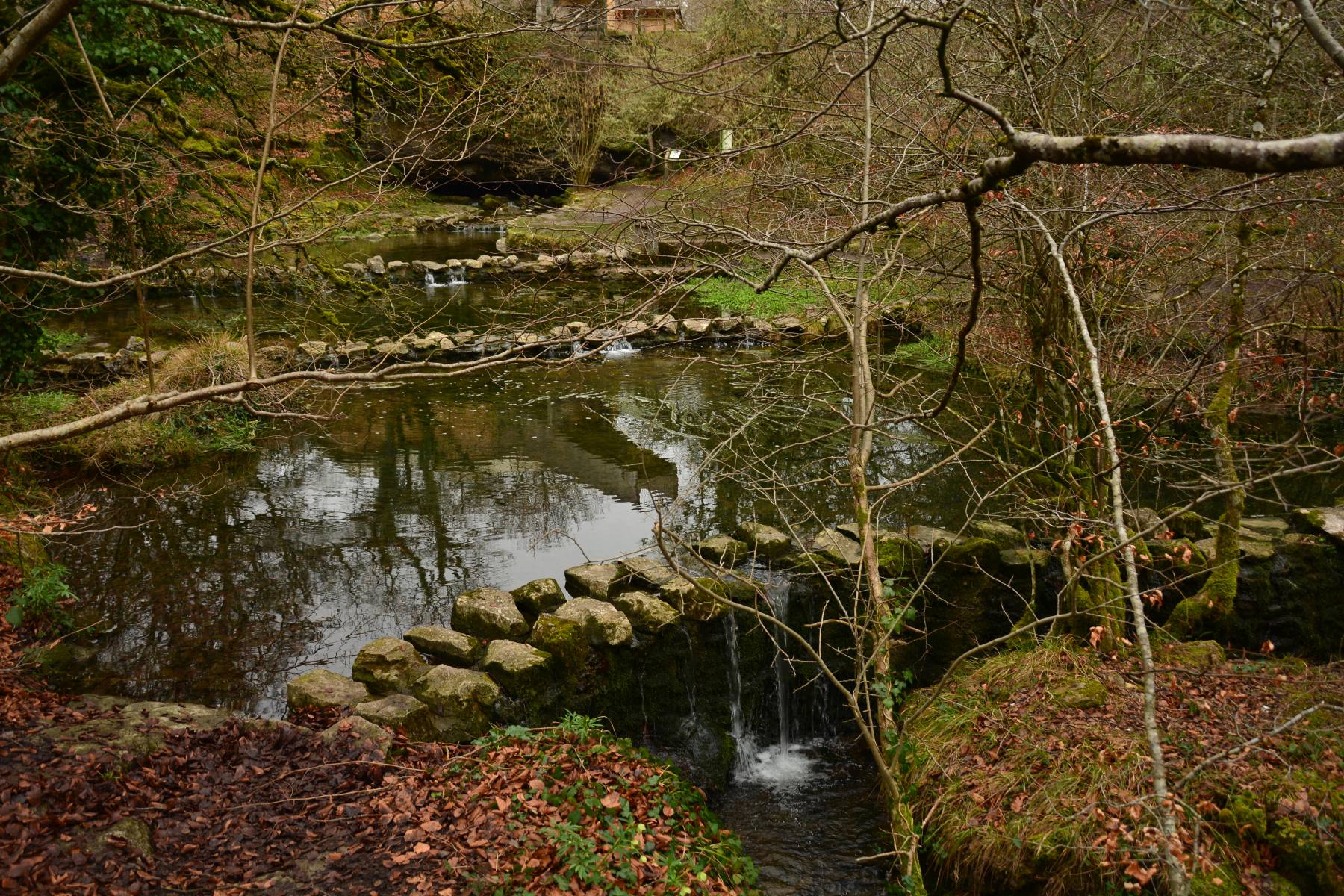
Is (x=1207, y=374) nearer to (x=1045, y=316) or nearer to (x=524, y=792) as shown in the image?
(x=1045, y=316)

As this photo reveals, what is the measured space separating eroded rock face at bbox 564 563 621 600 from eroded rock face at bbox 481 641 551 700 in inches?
38.4

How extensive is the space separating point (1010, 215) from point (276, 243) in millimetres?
4516

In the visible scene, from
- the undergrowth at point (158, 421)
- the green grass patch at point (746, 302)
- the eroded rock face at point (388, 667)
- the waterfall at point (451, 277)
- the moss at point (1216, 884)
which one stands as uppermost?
the waterfall at point (451, 277)

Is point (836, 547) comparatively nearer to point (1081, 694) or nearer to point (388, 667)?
point (1081, 694)

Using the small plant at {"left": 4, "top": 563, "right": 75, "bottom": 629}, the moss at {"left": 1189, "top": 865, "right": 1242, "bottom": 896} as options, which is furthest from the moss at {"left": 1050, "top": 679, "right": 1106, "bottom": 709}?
the small plant at {"left": 4, "top": 563, "right": 75, "bottom": 629}

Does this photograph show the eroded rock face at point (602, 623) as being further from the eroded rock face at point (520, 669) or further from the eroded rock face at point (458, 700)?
the eroded rock face at point (458, 700)

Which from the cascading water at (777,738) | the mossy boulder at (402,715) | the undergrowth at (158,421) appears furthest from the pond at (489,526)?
the mossy boulder at (402,715)

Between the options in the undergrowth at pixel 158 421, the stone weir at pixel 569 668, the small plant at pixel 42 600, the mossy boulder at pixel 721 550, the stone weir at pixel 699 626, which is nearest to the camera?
the stone weir at pixel 569 668

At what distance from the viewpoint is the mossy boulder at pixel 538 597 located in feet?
22.0

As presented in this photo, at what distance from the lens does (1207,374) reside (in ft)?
21.9

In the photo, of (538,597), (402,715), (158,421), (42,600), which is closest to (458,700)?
(402,715)

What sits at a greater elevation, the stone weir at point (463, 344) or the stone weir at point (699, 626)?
the stone weir at point (463, 344)

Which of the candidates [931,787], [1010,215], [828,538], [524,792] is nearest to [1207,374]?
[1010,215]

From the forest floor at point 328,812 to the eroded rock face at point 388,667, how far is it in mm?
498
